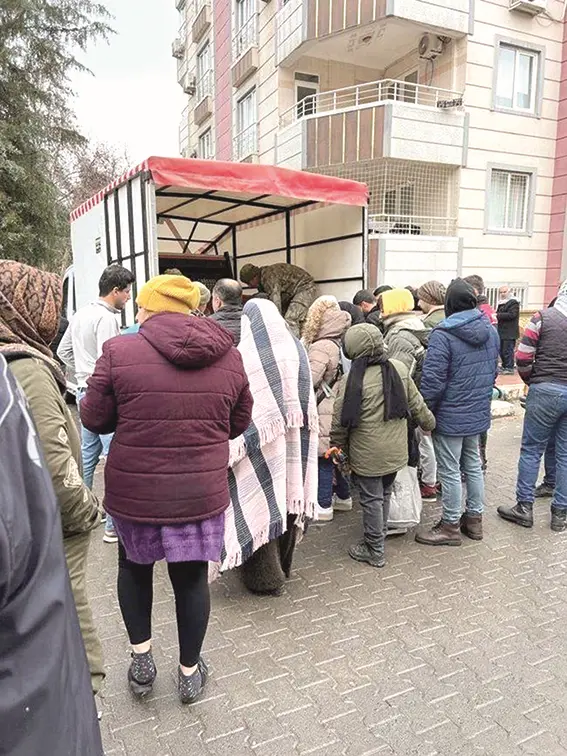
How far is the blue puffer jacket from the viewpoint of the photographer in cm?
371

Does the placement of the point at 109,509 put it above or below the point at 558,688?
above

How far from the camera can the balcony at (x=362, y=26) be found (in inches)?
448

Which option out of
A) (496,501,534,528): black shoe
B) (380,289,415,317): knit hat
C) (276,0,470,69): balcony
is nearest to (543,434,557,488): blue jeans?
(496,501,534,528): black shoe

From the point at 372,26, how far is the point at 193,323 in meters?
12.3

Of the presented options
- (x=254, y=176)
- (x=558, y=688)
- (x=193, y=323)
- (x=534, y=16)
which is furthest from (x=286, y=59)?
(x=558, y=688)

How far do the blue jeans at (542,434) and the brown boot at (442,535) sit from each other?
70cm

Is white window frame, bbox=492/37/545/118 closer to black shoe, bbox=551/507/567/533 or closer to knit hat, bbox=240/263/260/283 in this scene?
knit hat, bbox=240/263/260/283

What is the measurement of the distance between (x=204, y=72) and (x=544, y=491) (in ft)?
64.1

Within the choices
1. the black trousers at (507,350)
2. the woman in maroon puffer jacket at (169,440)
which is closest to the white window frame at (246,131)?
the black trousers at (507,350)

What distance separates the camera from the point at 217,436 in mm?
2238

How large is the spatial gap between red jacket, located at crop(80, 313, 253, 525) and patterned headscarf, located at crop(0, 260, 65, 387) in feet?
1.07

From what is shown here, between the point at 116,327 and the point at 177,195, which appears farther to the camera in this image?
the point at 177,195

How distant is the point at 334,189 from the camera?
5.57 metres

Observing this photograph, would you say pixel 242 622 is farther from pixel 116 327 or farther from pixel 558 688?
pixel 116 327
